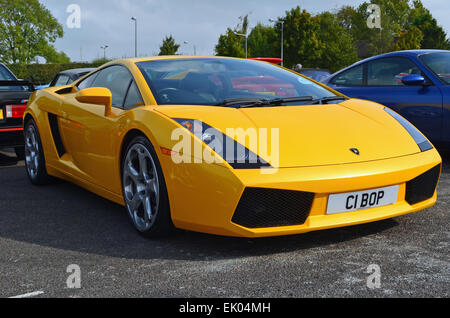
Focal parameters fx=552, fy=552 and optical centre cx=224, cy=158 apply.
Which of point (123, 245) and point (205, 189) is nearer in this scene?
point (205, 189)

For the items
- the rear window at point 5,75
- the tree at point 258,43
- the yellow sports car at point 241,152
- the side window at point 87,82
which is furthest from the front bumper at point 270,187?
the tree at point 258,43

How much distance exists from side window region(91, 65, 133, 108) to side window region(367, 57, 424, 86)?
10.2ft

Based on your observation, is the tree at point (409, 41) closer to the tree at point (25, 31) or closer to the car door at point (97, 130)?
the tree at point (25, 31)

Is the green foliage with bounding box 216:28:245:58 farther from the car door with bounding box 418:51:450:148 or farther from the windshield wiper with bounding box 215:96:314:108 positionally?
the windshield wiper with bounding box 215:96:314:108

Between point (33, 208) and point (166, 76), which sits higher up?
point (166, 76)

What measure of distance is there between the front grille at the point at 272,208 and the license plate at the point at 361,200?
138 millimetres

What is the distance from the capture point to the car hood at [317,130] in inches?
115

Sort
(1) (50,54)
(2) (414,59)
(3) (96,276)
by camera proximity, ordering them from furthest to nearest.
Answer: (1) (50,54), (2) (414,59), (3) (96,276)

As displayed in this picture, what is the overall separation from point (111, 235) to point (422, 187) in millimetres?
1921

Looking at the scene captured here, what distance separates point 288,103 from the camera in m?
3.56

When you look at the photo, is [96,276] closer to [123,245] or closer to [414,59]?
[123,245]
